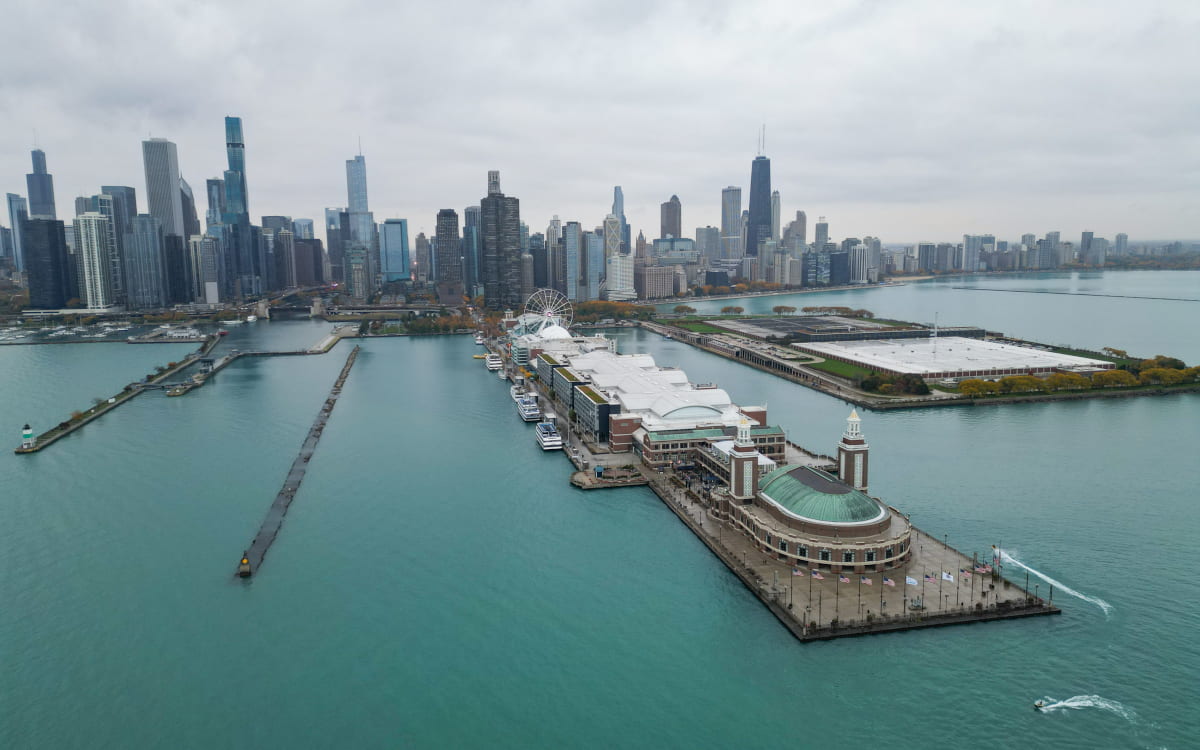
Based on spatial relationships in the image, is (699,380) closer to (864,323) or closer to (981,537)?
(981,537)

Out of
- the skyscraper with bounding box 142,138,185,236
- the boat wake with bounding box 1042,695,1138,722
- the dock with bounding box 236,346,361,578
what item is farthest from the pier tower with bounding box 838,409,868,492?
the skyscraper with bounding box 142,138,185,236

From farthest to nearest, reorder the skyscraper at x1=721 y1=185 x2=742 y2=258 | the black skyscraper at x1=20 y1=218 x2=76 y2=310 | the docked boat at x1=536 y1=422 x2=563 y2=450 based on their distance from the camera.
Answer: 1. the skyscraper at x1=721 y1=185 x2=742 y2=258
2. the black skyscraper at x1=20 y1=218 x2=76 y2=310
3. the docked boat at x1=536 y1=422 x2=563 y2=450

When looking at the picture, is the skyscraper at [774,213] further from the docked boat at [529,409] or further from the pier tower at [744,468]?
the pier tower at [744,468]

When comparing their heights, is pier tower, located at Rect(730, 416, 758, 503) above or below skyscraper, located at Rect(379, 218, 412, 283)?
below

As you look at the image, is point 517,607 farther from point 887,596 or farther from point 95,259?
point 95,259

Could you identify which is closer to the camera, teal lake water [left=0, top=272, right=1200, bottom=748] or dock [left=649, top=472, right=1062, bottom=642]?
teal lake water [left=0, top=272, right=1200, bottom=748]

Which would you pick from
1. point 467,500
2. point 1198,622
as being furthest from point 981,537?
point 467,500

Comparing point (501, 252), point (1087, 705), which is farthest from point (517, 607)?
point (501, 252)

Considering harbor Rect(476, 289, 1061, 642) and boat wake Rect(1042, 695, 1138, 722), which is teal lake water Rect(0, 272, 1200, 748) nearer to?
boat wake Rect(1042, 695, 1138, 722)

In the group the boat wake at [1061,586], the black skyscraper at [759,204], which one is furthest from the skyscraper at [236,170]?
the boat wake at [1061,586]
